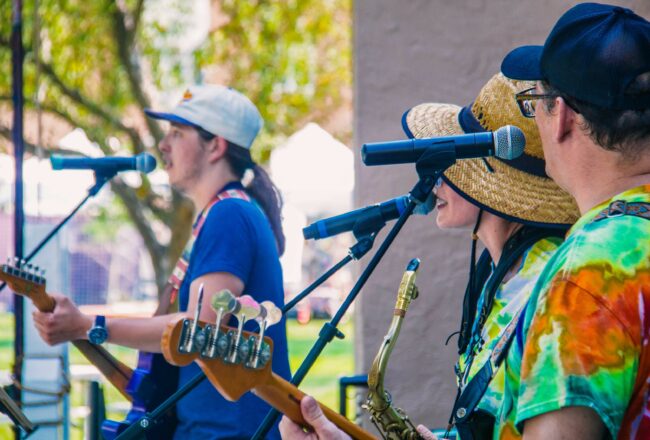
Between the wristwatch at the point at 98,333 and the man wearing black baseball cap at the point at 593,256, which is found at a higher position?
the man wearing black baseball cap at the point at 593,256

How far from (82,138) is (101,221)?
9.74 ft

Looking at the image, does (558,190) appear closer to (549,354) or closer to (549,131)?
(549,131)

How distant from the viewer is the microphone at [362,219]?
2.32m

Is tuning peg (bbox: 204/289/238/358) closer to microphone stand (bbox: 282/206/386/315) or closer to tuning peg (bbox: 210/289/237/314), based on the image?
tuning peg (bbox: 210/289/237/314)

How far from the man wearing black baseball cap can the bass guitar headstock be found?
0.49 metres

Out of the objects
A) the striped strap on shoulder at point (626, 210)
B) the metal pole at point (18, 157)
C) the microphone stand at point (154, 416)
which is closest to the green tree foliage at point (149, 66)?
the metal pole at point (18, 157)

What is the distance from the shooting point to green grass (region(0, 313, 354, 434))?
10.4 metres

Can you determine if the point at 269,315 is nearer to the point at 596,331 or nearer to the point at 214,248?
the point at 596,331

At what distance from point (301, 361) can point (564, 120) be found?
7549 millimetres

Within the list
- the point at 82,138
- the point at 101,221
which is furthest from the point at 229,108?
the point at 101,221

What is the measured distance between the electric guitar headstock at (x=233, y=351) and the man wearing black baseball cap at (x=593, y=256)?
18.9 inches

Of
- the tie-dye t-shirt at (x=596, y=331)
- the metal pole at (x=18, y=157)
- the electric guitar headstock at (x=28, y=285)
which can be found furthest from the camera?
the metal pole at (x=18, y=157)

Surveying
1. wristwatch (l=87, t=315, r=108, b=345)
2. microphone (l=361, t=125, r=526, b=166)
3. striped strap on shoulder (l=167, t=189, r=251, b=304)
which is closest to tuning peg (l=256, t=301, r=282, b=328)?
microphone (l=361, t=125, r=526, b=166)

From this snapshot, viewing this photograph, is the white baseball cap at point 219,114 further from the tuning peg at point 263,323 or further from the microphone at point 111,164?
the tuning peg at point 263,323
